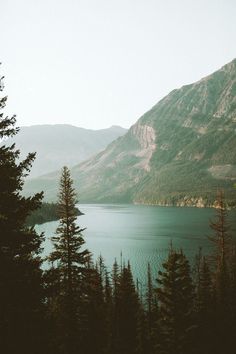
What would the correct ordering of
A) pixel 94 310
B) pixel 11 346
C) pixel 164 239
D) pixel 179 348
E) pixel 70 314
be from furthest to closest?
1. pixel 164 239
2. pixel 94 310
3. pixel 70 314
4. pixel 179 348
5. pixel 11 346

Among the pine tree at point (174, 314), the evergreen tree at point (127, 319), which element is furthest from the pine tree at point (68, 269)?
the evergreen tree at point (127, 319)

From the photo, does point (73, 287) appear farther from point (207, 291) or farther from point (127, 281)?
point (207, 291)

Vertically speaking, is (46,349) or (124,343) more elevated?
(46,349)

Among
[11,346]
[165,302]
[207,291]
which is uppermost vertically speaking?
[11,346]

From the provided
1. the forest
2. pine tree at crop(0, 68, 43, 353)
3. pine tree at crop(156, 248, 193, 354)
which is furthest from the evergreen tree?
pine tree at crop(0, 68, 43, 353)

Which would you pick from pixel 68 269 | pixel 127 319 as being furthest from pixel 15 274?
pixel 127 319

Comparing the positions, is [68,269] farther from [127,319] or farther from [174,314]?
[127,319]

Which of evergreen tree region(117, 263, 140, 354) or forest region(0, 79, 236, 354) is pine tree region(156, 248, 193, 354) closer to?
forest region(0, 79, 236, 354)

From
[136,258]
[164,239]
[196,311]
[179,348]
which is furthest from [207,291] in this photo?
[164,239]

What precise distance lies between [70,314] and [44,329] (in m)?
13.0

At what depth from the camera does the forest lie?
15.6 m

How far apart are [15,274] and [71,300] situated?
47.0ft

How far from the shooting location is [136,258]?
11944 centimetres

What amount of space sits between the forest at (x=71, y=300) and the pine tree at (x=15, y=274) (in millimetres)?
39
